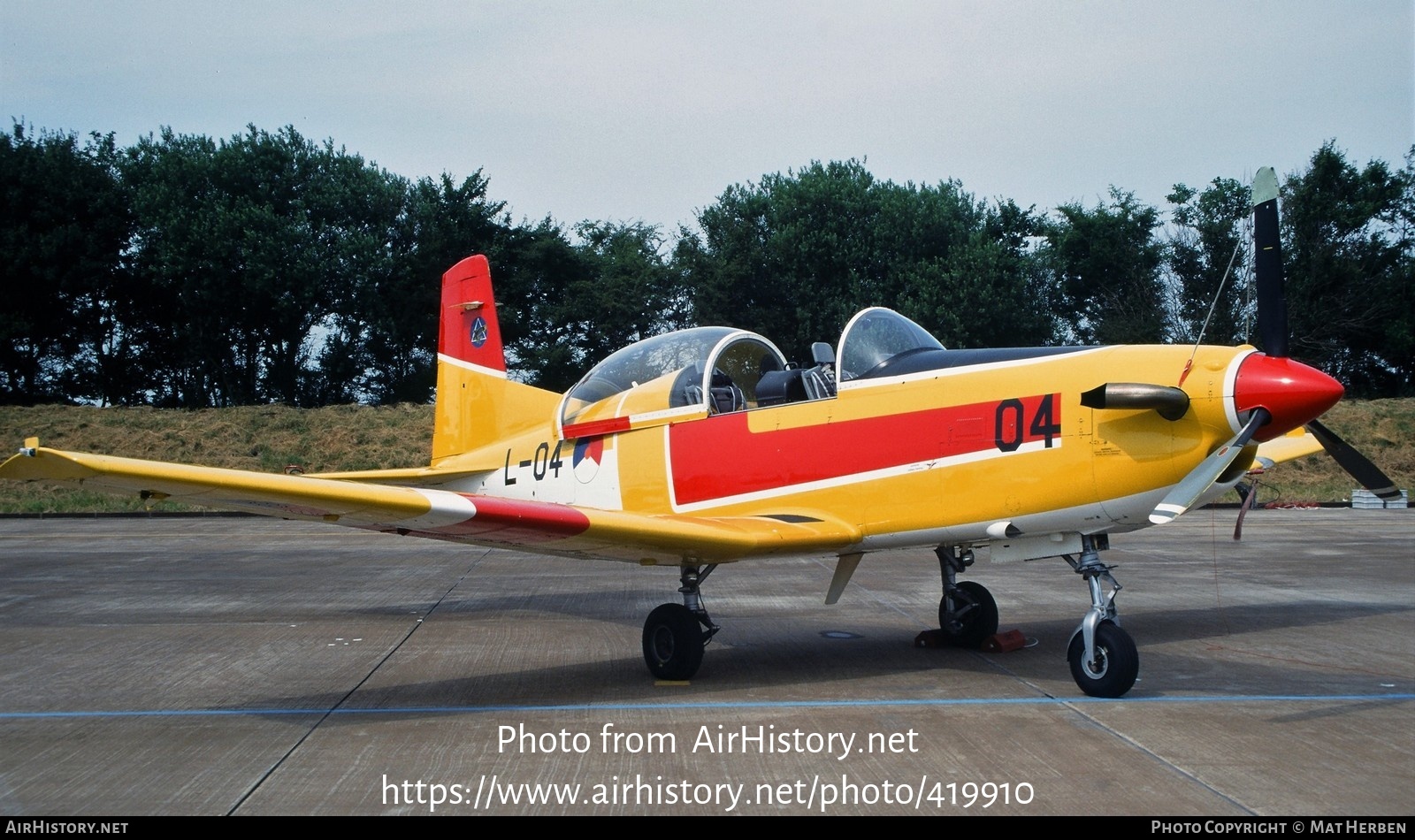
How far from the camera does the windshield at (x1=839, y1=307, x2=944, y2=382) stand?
709 centimetres

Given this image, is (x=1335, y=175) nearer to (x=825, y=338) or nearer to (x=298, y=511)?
(x=825, y=338)

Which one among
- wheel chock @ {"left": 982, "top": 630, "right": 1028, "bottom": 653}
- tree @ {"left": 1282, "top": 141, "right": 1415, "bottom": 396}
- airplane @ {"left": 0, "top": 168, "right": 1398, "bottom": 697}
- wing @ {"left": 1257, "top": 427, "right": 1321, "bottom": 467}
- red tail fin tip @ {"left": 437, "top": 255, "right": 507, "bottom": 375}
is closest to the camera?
airplane @ {"left": 0, "top": 168, "right": 1398, "bottom": 697}

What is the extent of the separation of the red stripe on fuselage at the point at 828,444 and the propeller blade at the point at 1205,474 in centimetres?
71

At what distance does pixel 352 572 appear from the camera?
517 inches

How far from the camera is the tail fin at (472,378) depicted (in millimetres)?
10180

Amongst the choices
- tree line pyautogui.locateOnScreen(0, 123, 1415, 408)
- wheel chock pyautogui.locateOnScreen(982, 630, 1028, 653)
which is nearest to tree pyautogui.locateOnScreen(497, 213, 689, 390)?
tree line pyautogui.locateOnScreen(0, 123, 1415, 408)

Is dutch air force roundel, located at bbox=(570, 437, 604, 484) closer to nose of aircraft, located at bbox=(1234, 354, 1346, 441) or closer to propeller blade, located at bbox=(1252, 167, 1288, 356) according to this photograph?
nose of aircraft, located at bbox=(1234, 354, 1346, 441)

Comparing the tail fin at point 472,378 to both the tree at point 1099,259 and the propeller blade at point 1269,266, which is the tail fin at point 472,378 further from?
the tree at point 1099,259

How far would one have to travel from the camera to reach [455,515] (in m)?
5.78

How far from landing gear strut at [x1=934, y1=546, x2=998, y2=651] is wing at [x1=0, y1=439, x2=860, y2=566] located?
1274 mm

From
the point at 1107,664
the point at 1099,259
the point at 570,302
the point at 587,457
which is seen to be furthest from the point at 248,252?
the point at 1107,664

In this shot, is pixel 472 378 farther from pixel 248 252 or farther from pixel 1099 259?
pixel 248 252

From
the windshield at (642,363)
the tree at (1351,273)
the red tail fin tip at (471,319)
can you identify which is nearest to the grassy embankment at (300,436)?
the tree at (1351,273)

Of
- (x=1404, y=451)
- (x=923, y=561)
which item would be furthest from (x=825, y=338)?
(x=923, y=561)
